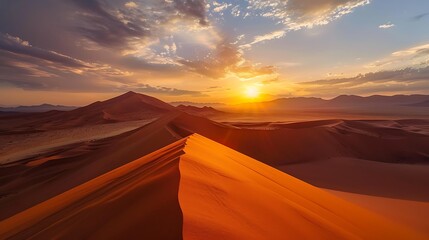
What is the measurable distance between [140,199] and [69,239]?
0.62 m

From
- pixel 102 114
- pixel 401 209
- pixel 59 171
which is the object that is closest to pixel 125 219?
pixel 401 209

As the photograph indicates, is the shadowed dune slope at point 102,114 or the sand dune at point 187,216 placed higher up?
the sand dune at point 187,216

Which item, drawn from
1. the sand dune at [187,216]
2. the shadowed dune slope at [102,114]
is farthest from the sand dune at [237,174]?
the shadowed dune slope at [102,114]

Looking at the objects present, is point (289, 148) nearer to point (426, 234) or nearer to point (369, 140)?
point (369, 140)

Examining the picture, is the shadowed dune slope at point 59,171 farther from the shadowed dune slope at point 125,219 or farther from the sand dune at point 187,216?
the shadowed dune slope at point 125,219

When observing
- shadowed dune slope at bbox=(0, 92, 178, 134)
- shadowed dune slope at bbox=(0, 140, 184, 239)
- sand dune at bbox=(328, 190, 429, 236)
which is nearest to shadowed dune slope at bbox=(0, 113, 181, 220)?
shadowed dune slope at bbox=(0, 140, 184, 239)

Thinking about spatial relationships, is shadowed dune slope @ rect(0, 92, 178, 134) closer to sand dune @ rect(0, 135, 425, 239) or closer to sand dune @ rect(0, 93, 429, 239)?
sand dune @ rect(0, 93, 429, 239)

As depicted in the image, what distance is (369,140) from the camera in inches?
647

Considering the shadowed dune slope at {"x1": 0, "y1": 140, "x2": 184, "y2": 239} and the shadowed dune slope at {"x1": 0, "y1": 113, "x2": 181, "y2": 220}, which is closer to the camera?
the shadowed dune slope at {"x1": 0, "y1": 140, "x2": 184, "y2": 239}

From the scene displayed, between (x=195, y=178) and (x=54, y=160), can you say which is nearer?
(x=195, y=178)

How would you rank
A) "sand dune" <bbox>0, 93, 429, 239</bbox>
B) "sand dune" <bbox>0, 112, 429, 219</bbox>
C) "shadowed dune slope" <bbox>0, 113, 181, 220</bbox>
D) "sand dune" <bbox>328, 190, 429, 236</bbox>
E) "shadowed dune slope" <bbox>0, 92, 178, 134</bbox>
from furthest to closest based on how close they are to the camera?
"shadowed dune slope" <bbox>0, 92, 178, 134</bbox>
"sand dune" <bbox>0, 112, 429, 219</bbox>
"shadowed dune slope" <bbox>0, 113, 181, 220</bbox>
"sand dune" <bbox>328, 190, 429, 236</bbox>
"sand dune" <bbox>0, 93, 429, 239</bbox>

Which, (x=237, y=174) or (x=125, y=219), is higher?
(x=125, y=219)

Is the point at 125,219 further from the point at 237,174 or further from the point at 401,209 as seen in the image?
the point at 401,209

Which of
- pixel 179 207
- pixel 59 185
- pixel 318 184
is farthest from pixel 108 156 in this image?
pixel 179 207
